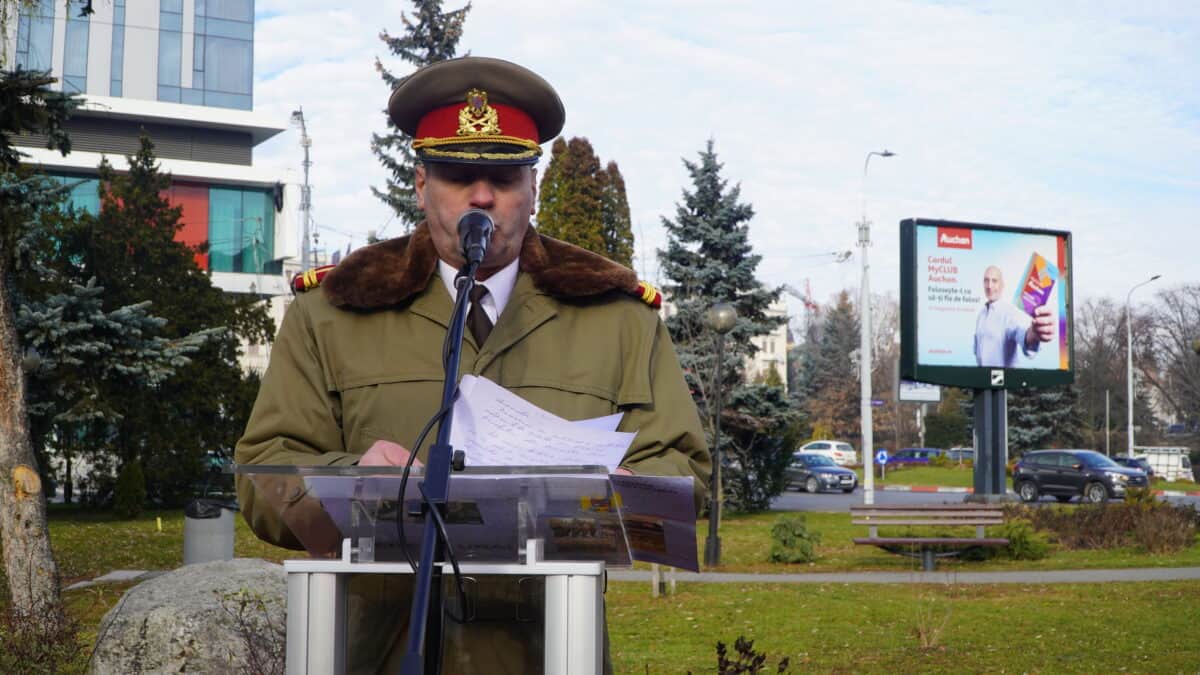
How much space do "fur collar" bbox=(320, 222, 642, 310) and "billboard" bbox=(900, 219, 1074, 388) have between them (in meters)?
20.0

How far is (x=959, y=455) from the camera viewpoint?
6325 cm

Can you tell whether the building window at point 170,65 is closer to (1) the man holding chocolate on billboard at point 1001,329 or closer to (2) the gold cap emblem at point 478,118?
(1) the man holding chocolate on billboard at point 1001,329

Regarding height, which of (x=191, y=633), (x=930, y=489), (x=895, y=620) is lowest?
(x=930, y=489)

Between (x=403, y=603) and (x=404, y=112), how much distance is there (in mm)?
1216

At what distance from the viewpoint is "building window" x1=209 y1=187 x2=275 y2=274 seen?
200 ft

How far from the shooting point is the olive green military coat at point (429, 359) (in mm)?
2887

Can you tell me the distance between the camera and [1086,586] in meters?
15.0

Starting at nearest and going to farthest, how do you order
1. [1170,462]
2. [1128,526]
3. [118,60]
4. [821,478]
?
[1128,526], [821,478], [118,60], [1170,462]

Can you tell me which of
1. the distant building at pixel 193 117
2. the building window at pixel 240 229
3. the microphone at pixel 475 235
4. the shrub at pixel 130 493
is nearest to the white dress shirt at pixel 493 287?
the microphone at pixel 475 235

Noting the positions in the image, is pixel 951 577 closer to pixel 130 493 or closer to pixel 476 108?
pixel 476 108

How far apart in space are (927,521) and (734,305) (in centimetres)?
1634

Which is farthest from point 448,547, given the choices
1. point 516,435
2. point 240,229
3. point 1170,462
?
point 1170,462

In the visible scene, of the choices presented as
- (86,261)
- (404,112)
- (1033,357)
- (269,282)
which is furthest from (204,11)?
(404,112)

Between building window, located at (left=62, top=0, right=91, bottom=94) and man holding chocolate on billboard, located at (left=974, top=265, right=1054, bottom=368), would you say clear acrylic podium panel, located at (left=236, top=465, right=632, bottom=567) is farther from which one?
building window, located at (left=62, top=0, right=91, bottom=94)
